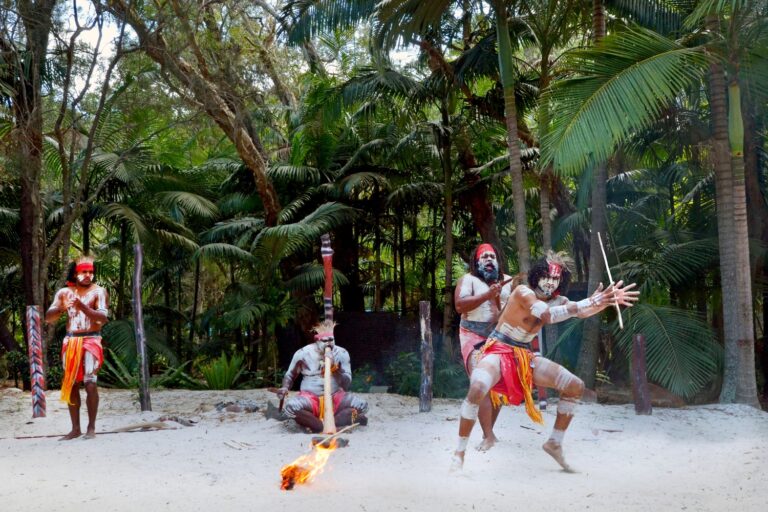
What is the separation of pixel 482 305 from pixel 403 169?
8.14 metres

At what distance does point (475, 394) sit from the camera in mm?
5801

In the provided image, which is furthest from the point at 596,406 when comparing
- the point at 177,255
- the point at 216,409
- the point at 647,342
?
the point at 177,255

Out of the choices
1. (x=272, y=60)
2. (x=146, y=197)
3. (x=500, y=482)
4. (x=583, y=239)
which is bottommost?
(x=500, y=482)

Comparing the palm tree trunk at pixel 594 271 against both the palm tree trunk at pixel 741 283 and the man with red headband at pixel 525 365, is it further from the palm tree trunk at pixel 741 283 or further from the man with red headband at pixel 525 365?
the man with red headband at pixel 525 365

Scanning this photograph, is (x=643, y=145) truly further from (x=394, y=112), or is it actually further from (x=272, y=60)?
(x=272, y=60)

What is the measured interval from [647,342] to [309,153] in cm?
737

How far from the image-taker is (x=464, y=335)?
6965 mm

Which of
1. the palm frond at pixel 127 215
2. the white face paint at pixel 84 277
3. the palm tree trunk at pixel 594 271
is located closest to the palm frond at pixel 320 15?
the palm tree trunk at pixel 594 271

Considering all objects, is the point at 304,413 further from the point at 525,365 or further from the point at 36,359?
the point at 36,359

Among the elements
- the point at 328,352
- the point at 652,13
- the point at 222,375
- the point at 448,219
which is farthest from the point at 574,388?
the point at 222,375

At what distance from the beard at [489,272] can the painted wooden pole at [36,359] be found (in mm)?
5021

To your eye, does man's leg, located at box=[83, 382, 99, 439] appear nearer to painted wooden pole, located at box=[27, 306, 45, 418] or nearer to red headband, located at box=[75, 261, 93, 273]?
red headband, located at box=[75, 261, 93, 273]

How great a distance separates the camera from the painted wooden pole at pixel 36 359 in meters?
8.93

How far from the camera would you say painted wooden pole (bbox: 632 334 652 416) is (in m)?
8.36
